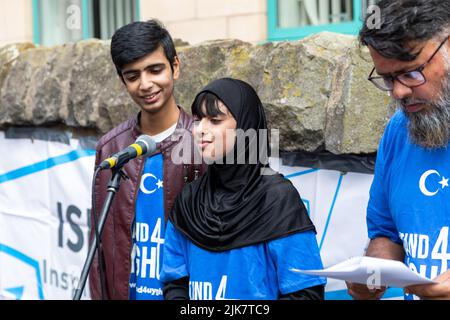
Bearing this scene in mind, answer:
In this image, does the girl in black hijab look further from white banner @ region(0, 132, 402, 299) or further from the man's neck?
white banner @ region(0, 132, 402, 299)

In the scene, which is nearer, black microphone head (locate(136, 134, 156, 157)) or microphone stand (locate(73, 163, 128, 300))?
microphone stand (locate(73, 163, 128, 300))

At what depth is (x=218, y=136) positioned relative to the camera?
110 inches

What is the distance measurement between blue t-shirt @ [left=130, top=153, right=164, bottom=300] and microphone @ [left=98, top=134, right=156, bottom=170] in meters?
0.38

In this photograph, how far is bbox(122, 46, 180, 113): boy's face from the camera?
332 centimetres

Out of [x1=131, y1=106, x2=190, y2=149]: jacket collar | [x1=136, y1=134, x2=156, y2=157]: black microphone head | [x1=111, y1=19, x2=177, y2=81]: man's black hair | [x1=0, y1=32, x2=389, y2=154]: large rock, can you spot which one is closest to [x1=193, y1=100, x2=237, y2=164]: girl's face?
[x1=136, y1=134, x2=156, y2=157]: black microphone head

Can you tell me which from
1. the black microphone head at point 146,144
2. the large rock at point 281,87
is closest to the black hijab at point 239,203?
the black microphone head at point 146,144

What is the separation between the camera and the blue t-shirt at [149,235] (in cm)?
323

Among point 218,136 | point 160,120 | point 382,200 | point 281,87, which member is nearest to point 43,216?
point 160,120

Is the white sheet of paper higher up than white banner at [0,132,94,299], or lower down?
higher up

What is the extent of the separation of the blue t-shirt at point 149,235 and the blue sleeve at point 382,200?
99 cm

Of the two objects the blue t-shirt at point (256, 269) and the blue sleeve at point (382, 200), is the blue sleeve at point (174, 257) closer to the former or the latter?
the blue t-shirt at point (256, 269)
